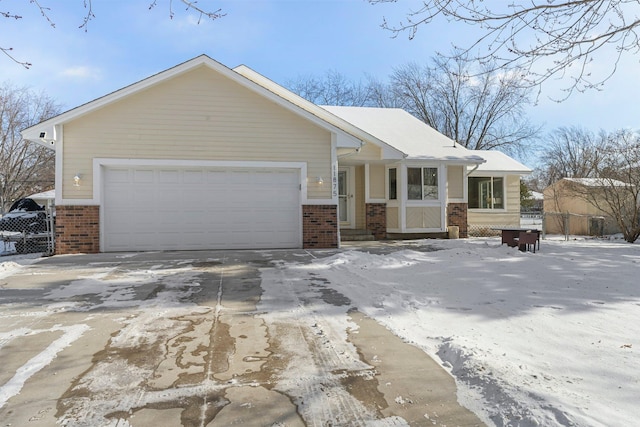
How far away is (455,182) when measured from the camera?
14.6 metres

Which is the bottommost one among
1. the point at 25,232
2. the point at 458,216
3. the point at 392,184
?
the point at 25,232

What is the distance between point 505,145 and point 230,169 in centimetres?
2688

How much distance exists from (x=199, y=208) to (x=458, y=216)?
939 cm

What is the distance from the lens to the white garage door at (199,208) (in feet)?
32.9

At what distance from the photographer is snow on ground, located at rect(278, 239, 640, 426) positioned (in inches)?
92.5

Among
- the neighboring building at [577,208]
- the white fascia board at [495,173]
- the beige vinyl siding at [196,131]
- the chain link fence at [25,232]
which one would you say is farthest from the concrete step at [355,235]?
the chain link fence at [25,232]

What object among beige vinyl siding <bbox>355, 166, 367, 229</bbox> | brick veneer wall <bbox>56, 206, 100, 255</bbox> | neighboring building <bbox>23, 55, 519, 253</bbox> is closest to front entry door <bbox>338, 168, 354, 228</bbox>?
beige vinyl siding <bbox>355, 166, 367, 229</bbox>

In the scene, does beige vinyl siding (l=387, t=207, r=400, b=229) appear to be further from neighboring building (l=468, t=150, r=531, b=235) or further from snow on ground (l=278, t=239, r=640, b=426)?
snow on ground (l=278, t=239, r=640, b=426)

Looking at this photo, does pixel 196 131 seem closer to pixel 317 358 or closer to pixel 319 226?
pixel 319 226

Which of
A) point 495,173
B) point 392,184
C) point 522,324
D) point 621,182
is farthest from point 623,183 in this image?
point 522,324

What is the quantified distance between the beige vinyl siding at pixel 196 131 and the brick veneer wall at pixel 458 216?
601 centimetres

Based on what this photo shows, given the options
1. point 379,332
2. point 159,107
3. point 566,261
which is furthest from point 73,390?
point 159,107

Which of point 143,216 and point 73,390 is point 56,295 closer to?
point 73,390

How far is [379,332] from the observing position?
376 cm
